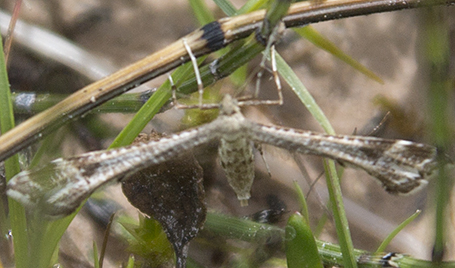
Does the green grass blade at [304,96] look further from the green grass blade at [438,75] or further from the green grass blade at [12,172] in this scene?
the green grass blade at [12,172]

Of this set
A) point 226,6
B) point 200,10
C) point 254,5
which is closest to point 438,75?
point 254,5

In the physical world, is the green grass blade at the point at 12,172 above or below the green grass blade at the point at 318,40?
below

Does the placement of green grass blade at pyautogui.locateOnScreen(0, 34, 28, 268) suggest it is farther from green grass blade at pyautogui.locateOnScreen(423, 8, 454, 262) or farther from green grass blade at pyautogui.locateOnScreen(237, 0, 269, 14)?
green grass blade at pyautogui.locateOnScreen(423, 8, 454, 262)

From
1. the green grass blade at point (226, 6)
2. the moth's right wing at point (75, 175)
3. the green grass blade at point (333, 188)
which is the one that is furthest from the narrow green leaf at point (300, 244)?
the green grass blade at point (226, 6)

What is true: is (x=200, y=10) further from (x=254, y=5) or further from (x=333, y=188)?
(x=333, y=188)

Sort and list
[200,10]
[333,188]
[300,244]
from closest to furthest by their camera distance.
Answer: [300,244] < [333,188] < [200,10]

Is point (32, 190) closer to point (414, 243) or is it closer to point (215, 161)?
point (215, 161)

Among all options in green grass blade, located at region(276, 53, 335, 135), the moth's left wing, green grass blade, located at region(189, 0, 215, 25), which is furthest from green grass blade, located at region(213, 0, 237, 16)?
the moth's left wing

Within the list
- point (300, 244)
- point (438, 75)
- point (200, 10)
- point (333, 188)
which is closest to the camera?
point (438, 75)
